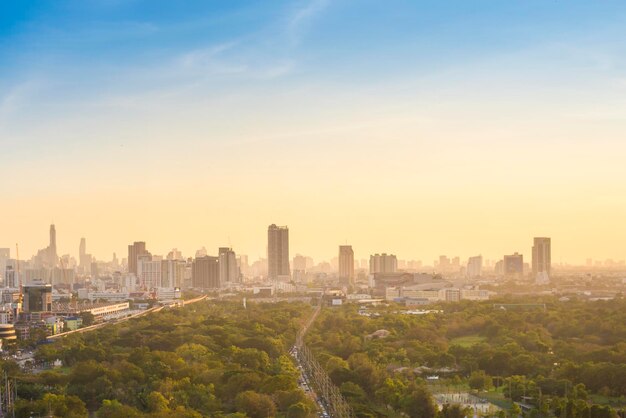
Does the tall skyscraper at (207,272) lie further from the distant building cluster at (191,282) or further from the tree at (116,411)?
the tree at (116,411)

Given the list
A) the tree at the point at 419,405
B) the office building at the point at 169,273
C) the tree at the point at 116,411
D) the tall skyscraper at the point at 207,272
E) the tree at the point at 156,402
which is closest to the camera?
Result: the tree at the point at 116,411

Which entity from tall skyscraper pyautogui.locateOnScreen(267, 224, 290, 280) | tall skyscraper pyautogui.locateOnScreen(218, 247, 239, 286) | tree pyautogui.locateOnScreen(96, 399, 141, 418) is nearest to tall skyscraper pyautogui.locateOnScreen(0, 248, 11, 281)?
tall skyscraper pyautogui.locateOnScreen(218, 247, 239, 286)

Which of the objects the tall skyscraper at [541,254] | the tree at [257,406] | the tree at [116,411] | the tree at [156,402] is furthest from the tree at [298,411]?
the tall skyscraper at [541,254]

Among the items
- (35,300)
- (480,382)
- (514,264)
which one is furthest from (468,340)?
(514,264)

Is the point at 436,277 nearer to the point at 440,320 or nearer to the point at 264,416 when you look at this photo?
the point at 440,320

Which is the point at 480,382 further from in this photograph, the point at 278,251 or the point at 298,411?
the point at 278,251

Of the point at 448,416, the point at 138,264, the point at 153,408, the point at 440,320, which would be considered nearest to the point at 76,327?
the point at 440,320
